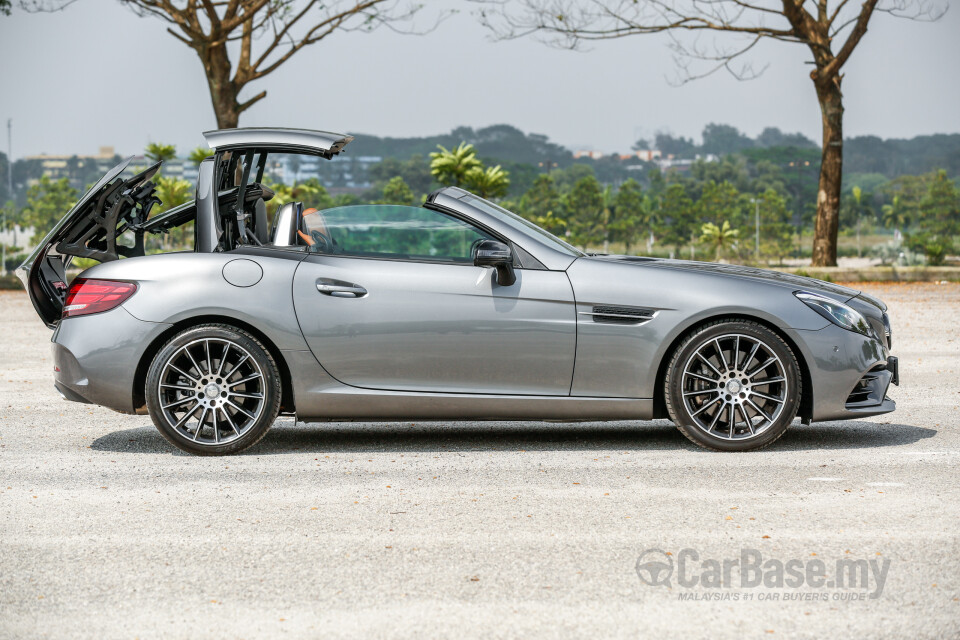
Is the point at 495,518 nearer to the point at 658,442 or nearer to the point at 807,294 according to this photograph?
the point at 658,442

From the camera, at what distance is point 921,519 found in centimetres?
462

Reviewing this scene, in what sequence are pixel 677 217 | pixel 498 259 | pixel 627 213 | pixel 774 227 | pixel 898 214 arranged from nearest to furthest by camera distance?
pixel 498 259 → pixel 627 213 → pixel 774 227 → pixel 677 217 → pixel 898 214

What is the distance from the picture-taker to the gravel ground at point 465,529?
349 centimetres

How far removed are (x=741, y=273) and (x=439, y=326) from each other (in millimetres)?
1749

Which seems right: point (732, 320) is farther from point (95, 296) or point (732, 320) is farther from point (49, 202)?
point (49, 202)

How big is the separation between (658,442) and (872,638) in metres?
3.26

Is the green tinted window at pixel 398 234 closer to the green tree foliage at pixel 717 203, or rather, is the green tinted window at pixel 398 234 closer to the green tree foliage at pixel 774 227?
the green tree foliage at pixel 717 203

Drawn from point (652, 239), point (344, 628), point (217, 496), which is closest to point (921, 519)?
point (344, 628)

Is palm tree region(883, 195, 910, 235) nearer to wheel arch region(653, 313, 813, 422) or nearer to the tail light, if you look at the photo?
wheel arch region(653, 313, 813, 422)

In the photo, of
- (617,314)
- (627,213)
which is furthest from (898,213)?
(617,314)

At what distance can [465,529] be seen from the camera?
4535mm

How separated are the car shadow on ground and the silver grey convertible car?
33cm

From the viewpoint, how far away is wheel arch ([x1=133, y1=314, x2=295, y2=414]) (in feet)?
20.1

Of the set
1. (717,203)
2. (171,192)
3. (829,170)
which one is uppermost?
(717,203)
